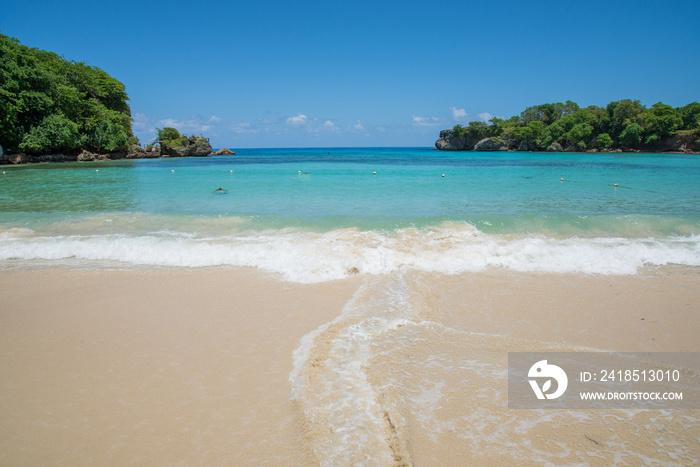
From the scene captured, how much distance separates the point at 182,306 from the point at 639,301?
266 inches

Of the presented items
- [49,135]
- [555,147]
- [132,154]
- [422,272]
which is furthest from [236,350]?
[555,147]

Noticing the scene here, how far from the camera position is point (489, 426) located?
8.77ft

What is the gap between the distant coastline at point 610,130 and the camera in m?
73.6

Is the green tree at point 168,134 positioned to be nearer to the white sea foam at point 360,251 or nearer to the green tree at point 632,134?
the white sea foam at point 360,251

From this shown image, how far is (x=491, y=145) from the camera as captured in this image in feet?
336

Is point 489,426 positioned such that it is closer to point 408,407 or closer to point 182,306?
point 408,407

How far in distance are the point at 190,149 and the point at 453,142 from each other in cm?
8523

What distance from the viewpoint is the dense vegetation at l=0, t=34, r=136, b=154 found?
33875 mm

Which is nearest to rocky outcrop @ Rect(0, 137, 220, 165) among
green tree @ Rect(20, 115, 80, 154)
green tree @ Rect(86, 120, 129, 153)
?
green tree @ Rect(20, 115, 80, 154)

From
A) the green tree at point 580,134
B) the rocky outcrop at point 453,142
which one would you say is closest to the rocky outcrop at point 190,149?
the rocky outcrop at point 453,142

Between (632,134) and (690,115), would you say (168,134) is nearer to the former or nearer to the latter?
(632,134)

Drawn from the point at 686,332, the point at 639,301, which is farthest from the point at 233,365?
the point at 639,301

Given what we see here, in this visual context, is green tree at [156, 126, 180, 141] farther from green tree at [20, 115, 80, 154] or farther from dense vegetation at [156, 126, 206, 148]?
green tree at [20, 115, 80, 154]

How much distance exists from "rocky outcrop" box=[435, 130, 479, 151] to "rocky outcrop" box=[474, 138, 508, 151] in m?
5.98
